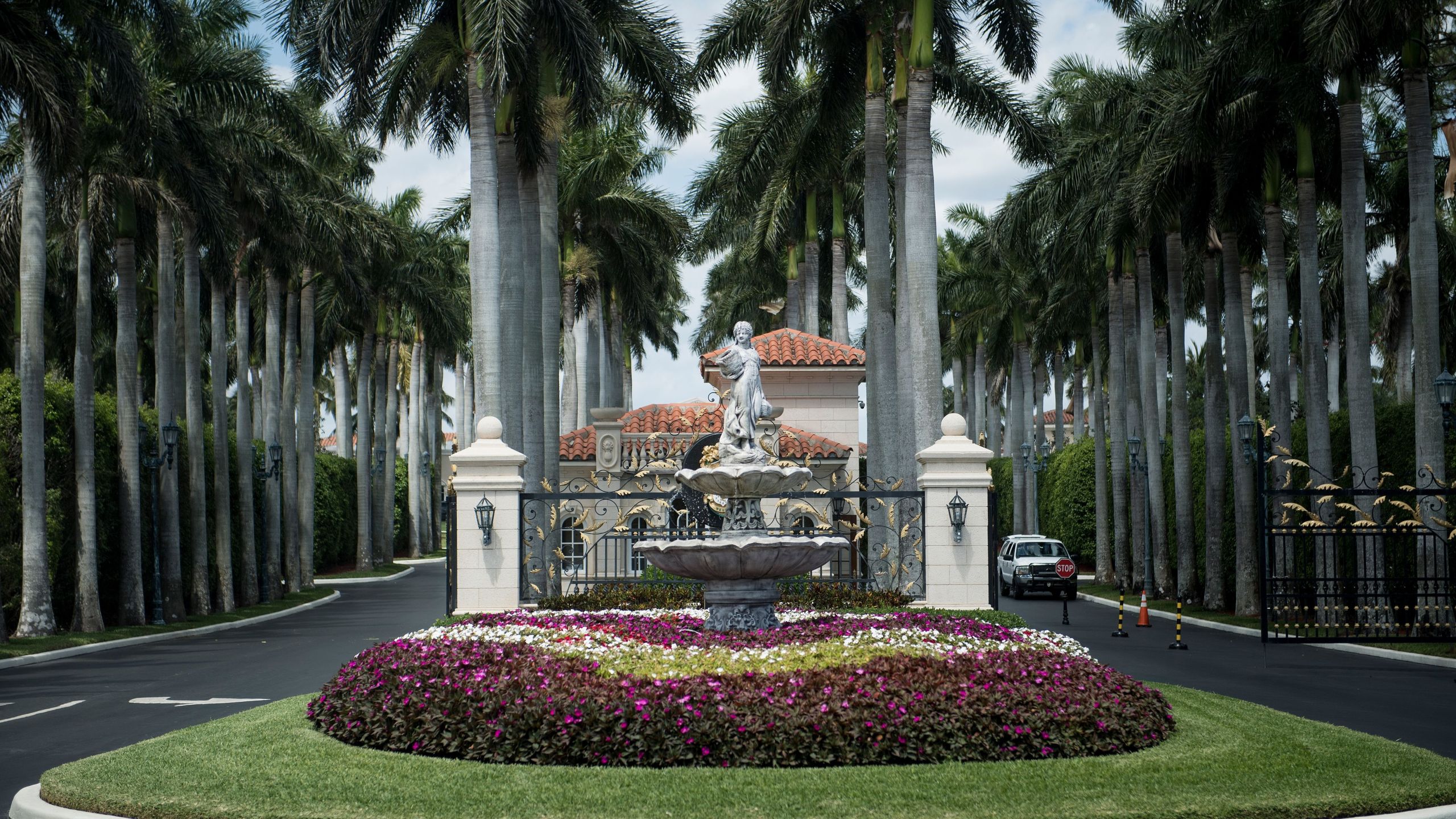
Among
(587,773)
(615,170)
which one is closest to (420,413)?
(615,170)

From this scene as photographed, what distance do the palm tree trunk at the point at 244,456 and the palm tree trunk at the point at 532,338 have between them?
11.6 metres

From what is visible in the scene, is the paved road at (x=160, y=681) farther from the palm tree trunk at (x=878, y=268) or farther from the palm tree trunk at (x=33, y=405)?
the palm tree trunk at (x=878, y=268)

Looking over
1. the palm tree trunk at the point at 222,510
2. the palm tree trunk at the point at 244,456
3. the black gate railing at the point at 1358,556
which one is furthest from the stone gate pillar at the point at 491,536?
the palm tree trunk at the point at 244,456

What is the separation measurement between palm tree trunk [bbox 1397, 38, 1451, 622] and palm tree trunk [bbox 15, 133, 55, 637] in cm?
2250

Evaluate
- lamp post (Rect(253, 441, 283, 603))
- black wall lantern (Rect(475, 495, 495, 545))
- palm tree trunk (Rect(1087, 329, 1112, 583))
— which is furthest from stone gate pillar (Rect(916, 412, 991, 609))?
palm tree trunk (Rect(1087, 329, 1112, 583))

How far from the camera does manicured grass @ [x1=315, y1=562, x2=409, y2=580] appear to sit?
48812 mm

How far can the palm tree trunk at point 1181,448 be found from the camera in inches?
1165

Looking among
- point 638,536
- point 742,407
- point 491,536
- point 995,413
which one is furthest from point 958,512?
point 995,413

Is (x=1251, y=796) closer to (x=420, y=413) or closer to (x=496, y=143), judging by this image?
(x=496, y=143)

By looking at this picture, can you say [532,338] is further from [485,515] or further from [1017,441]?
[1017,441]

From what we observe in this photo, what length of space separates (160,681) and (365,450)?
31.9m

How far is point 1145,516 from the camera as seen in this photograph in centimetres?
3428

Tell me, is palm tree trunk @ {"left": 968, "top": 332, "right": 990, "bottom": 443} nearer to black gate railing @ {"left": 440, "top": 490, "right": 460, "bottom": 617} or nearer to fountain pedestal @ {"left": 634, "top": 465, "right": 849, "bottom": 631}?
black gate railing @ {"left": 440, "top": 490, "right": 460, "bottom": 617}

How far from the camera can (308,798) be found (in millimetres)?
8008
